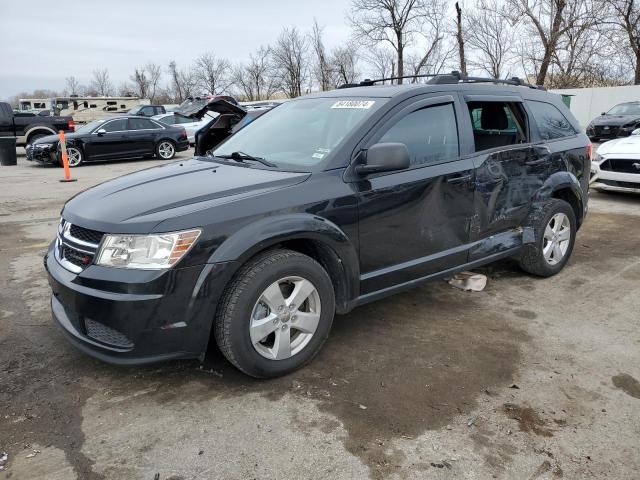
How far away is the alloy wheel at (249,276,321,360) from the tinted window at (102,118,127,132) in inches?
552

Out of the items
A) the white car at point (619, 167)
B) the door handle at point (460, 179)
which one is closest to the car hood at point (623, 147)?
the white car at point (619, 167)

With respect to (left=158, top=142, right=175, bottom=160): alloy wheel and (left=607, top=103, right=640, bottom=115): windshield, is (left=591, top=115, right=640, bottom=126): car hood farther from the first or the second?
(left=158, top=142, right=175, bottom=160): alloy wheel

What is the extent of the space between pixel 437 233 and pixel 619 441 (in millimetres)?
1715

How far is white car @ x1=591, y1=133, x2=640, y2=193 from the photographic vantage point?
26.0 feet

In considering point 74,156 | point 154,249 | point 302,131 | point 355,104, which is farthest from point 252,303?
point 74,156

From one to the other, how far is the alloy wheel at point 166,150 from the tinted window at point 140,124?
0.65 meters

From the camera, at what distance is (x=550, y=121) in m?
4.77

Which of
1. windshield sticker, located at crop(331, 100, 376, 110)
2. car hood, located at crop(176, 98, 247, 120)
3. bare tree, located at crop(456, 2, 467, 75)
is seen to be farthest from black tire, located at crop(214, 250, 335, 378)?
bare tree, located at crop(456, 2, 467, 75)

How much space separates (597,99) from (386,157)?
29.6 meters

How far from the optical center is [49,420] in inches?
107

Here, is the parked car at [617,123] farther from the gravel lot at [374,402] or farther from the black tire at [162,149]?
the gravel lot at [374,402]

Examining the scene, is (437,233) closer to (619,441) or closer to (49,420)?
(619,441)

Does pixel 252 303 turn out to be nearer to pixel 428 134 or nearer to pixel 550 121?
pixel 428 134

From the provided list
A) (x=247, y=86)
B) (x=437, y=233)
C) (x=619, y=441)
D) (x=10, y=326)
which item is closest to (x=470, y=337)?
(x=437, y=233)
